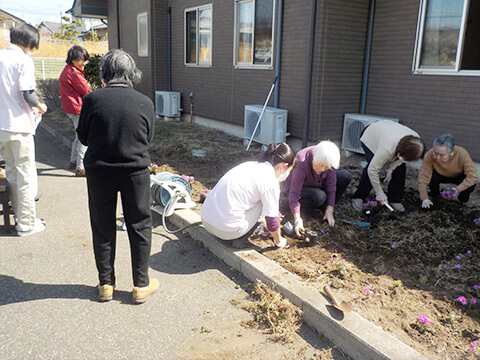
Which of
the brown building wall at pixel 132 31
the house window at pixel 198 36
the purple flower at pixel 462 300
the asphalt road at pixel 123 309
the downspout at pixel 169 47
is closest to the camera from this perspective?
the asphalt road at pixel 123 309

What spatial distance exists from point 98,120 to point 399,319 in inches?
99.7

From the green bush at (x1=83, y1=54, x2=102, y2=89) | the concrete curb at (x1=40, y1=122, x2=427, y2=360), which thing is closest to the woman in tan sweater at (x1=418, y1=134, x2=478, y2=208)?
the concrete curb at (x1=40, y1=122, x2=427, y2=360)

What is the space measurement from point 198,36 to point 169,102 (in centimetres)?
217

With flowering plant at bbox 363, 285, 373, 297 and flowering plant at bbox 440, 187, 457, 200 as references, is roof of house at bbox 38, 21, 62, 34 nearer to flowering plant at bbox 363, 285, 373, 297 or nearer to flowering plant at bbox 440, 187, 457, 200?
flowering plant at bbox 440, 187, 457, 200

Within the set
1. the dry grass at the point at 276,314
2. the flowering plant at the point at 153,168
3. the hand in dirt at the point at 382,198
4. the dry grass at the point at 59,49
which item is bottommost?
the dry grass at the point at 276,314

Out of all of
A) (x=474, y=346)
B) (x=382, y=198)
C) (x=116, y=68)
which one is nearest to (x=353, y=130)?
(x=382, y=198)

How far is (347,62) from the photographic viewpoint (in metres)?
7.82

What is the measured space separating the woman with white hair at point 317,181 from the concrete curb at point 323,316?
67 cm

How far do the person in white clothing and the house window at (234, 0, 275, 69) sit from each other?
5.61 meters

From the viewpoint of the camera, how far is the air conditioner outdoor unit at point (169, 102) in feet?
41.9

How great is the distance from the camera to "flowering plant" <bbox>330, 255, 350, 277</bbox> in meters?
3.65

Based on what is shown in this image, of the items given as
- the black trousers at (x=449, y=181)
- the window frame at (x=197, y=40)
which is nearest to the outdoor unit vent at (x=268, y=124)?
the window frame at (x=197, y=40)

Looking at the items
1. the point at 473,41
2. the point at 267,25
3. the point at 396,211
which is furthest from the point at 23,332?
the point at 473,41

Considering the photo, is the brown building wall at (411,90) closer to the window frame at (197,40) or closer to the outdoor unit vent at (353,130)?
the outdoor unit vent at (353,130)
